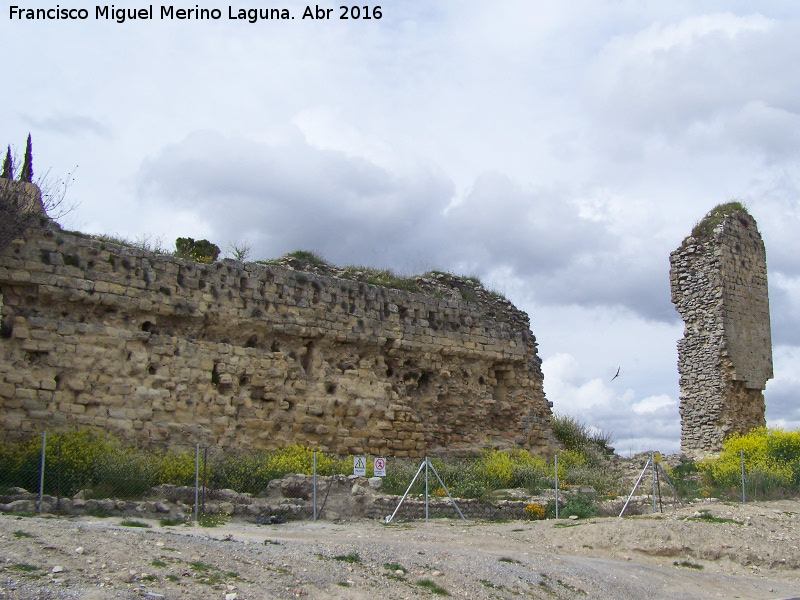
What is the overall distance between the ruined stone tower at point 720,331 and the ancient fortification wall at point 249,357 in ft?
21.2

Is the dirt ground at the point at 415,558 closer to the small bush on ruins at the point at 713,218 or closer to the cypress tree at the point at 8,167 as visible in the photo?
the cypress tree at the point at 8,167

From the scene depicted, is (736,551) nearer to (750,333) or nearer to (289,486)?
(289,486)

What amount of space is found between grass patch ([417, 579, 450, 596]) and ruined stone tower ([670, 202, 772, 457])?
16987mm

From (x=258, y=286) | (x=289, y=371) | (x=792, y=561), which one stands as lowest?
(x=792, y=561)

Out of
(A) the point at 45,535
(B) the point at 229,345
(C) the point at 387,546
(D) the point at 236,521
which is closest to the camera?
(A) the point at 45,535

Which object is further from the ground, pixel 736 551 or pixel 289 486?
pixel 289 486

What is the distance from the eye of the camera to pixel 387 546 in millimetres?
10203

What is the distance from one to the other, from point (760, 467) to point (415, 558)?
12.0m

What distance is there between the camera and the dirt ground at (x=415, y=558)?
7.56 m

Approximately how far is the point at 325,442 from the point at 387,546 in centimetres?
637

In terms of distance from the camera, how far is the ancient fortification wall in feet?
44.4

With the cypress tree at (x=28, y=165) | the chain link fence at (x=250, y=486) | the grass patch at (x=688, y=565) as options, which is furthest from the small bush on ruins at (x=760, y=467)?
the cypress tree at (x=28, y=165)

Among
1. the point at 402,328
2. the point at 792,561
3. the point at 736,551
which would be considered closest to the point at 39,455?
the point at 402,328

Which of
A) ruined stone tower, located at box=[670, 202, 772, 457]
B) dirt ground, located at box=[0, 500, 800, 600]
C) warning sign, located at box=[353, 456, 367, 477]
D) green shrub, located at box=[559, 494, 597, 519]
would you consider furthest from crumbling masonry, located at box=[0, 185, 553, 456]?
ruined stone tower, located at box=[670, 202, 772, 457]
